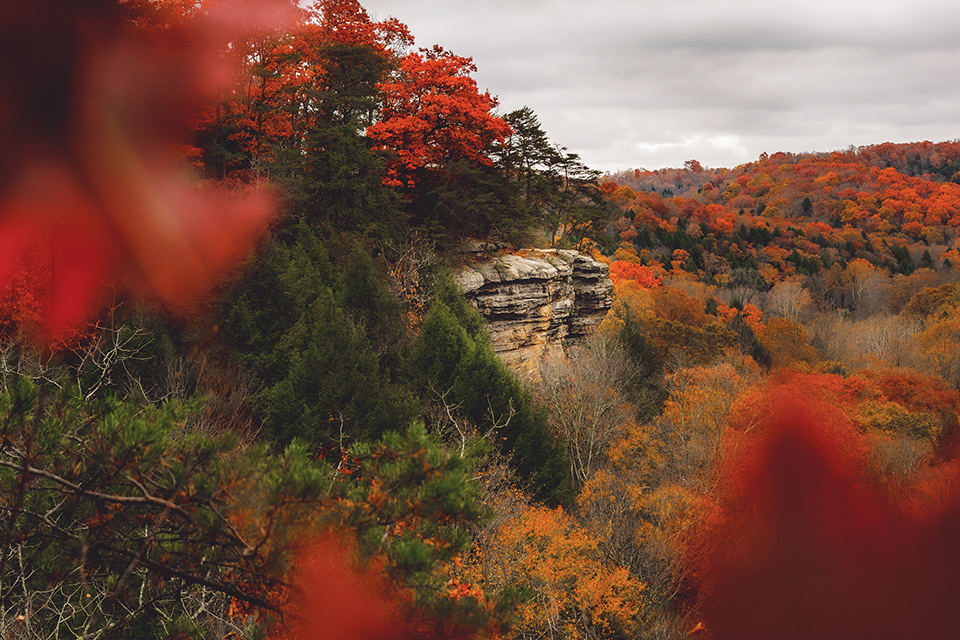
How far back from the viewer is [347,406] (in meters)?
14.8

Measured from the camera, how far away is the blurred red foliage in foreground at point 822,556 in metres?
8.92

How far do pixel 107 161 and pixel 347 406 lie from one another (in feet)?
29.5

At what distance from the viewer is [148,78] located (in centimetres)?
1491

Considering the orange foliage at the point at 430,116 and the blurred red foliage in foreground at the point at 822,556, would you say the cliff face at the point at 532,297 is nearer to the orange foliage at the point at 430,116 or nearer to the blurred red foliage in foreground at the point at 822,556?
the orange foliage at the point at 430,116

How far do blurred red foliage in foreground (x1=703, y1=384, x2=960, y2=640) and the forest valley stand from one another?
77 mm

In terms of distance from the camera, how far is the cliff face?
2514 cm

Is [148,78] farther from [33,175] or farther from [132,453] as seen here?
[132,453]

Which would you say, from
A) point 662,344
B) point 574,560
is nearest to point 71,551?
point 574,560

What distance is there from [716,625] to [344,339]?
504 inches

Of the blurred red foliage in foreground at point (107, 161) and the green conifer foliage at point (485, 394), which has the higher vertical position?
the blurred red foliage in foreground at point (107, 161)

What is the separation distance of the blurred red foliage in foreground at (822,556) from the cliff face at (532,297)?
11590 mm

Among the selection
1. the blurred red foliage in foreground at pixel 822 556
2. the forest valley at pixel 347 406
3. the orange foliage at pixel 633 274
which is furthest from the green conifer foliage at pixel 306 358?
the orange foliage at pixel 633 274

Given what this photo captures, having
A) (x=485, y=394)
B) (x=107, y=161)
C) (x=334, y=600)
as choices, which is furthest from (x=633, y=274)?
(x=334, y=600)

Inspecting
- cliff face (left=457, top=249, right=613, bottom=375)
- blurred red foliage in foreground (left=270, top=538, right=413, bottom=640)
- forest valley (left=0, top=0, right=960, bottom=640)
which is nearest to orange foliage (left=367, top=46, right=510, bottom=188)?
forest valley (left=0, top=0, right=960, bottom=640)
